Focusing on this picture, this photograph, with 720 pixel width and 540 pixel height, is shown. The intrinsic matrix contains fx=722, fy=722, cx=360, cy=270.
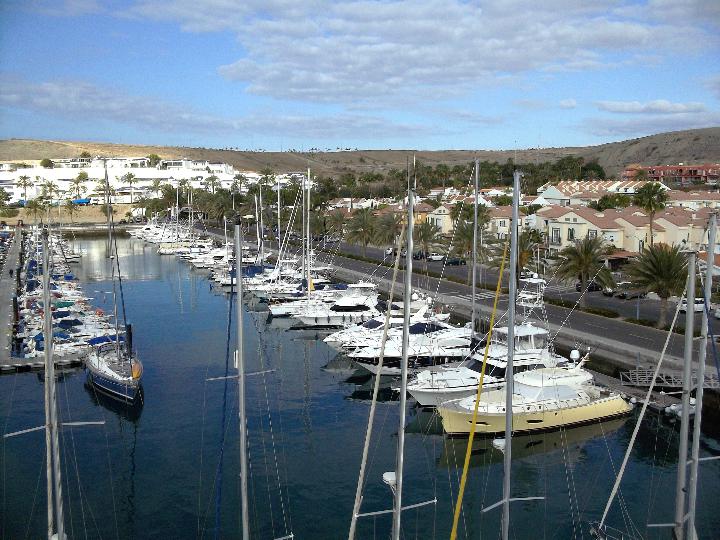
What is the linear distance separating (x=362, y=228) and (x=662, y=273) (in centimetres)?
3803

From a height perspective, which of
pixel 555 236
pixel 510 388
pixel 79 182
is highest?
pixel 510 388

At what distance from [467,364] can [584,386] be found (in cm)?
569

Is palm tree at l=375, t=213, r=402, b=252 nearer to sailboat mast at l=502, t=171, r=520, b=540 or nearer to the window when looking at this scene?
the window

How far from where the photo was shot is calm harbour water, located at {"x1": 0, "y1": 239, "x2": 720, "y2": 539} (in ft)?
65.7

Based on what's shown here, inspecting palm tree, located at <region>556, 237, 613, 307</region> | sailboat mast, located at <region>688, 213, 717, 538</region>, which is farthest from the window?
sailboat mast, located at <region>688, 213, 717, 538</region>

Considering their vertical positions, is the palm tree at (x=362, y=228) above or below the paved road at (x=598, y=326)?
above

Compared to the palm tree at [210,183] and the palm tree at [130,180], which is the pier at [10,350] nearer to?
the palm tree at [210,183]

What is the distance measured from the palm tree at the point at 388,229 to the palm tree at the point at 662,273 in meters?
28.6

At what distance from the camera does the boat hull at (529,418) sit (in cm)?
2575

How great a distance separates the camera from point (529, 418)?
1024 inches

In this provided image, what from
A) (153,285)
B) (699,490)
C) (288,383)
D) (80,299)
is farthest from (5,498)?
(153,285)

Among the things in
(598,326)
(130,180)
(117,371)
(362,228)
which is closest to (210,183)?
(130,180)

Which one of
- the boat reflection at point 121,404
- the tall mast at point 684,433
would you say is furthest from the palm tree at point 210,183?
the tall mast at point 684,433

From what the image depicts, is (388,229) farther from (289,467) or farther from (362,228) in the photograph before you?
(289,467)
